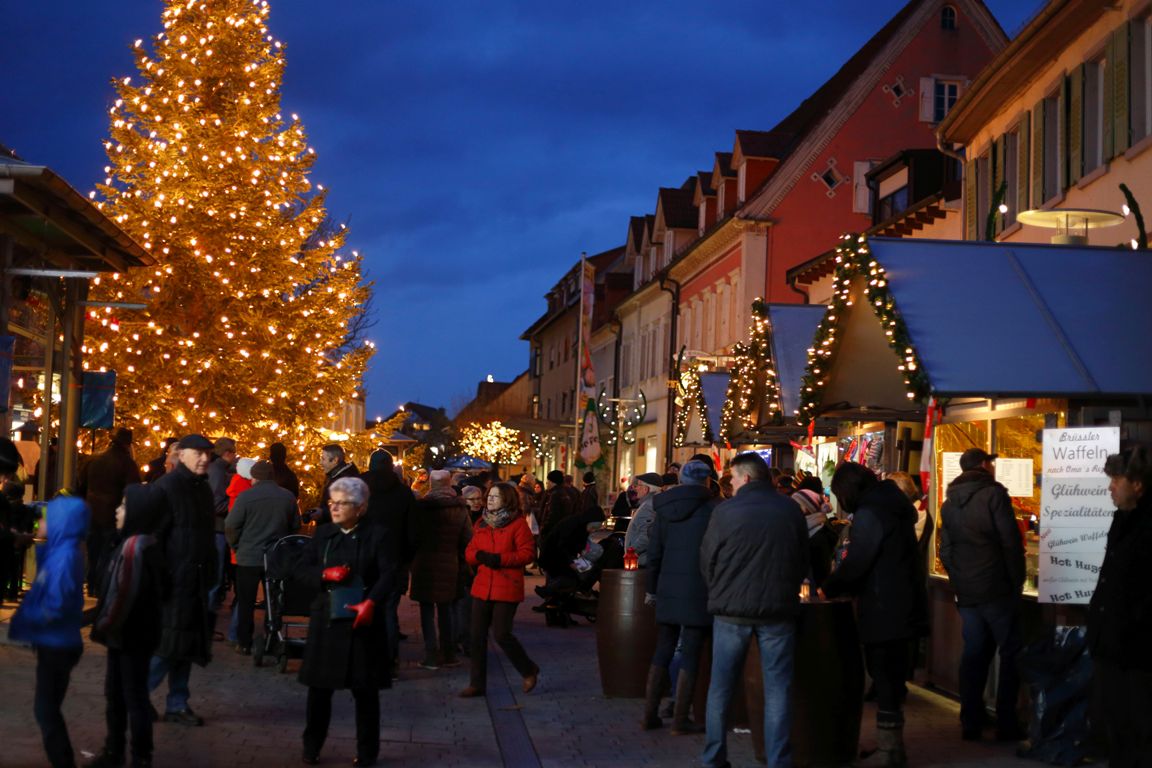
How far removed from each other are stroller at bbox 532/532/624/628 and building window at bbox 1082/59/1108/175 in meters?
7.06

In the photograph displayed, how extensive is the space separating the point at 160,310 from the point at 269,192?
269cm

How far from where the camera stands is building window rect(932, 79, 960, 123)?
39344 mm

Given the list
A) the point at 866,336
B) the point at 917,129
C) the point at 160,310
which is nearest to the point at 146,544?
the point at 866,336

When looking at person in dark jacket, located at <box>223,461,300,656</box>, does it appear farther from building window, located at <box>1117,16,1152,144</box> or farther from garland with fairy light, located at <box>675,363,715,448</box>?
garland with fairy light, located at <box>675,363,715,448</box>

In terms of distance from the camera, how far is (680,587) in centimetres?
1066

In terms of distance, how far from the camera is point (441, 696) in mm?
12523

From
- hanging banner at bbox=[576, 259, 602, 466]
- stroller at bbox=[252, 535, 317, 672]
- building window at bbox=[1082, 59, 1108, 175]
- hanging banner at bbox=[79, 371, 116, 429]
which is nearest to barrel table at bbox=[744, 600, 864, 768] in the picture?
stroller at bbox=[252, 535, 317, 672]

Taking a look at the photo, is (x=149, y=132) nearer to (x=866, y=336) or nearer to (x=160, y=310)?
(x=160, y=310)

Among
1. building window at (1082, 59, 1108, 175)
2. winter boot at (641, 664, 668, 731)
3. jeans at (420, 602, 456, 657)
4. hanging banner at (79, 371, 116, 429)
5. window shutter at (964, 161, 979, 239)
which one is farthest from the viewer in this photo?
window shutter at (964, 161, 979, 239)

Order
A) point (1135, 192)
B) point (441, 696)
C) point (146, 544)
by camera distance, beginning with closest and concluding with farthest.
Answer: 1. point (146, 544)
2. point (441, 696)
3. point (1135, 192)

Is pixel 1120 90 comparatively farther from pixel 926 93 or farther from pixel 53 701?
pixel 926 93

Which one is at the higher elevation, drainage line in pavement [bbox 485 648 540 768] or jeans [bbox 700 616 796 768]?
jeans [bbox 700 616 796 768]

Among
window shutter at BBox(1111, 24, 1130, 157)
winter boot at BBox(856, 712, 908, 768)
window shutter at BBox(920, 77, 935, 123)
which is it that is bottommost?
winter boot at BBox(856, 712, 908, 768)

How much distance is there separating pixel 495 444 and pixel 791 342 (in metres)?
54.3
